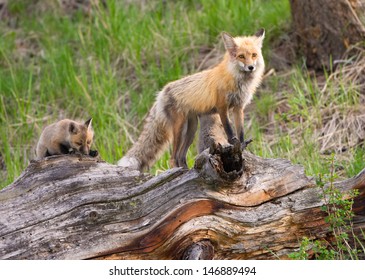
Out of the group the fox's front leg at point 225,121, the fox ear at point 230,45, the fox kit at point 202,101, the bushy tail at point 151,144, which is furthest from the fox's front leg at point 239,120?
the bushy tail at point 151,144

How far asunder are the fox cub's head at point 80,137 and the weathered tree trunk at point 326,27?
4340 millimetres

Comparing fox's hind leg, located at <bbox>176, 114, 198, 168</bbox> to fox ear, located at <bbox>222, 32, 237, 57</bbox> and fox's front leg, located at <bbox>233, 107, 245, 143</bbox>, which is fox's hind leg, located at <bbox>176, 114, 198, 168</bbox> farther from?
fox ear, located at <bbox>222, 32, 237, 57</bbox>

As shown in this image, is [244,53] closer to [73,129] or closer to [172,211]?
[73,129]

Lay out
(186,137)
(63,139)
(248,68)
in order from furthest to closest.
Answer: (186,137) < (63,139) < (248,68)

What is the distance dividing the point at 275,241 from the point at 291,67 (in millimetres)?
5775

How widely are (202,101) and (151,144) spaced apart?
956 mm

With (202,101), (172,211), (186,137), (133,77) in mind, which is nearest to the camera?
(172,211)

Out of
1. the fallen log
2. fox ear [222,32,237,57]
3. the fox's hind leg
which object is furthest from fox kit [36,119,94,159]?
fox ear [222,32,237,57]

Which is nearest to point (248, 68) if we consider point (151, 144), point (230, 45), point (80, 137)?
point (230, 45)

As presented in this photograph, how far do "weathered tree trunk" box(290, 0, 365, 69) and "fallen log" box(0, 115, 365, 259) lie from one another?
460 cm

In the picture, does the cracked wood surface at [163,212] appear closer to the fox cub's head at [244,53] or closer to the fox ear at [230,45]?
the fox cub's head at [244,53]

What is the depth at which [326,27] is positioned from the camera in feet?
34.3

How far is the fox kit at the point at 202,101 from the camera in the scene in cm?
771

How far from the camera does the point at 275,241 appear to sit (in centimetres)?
598
